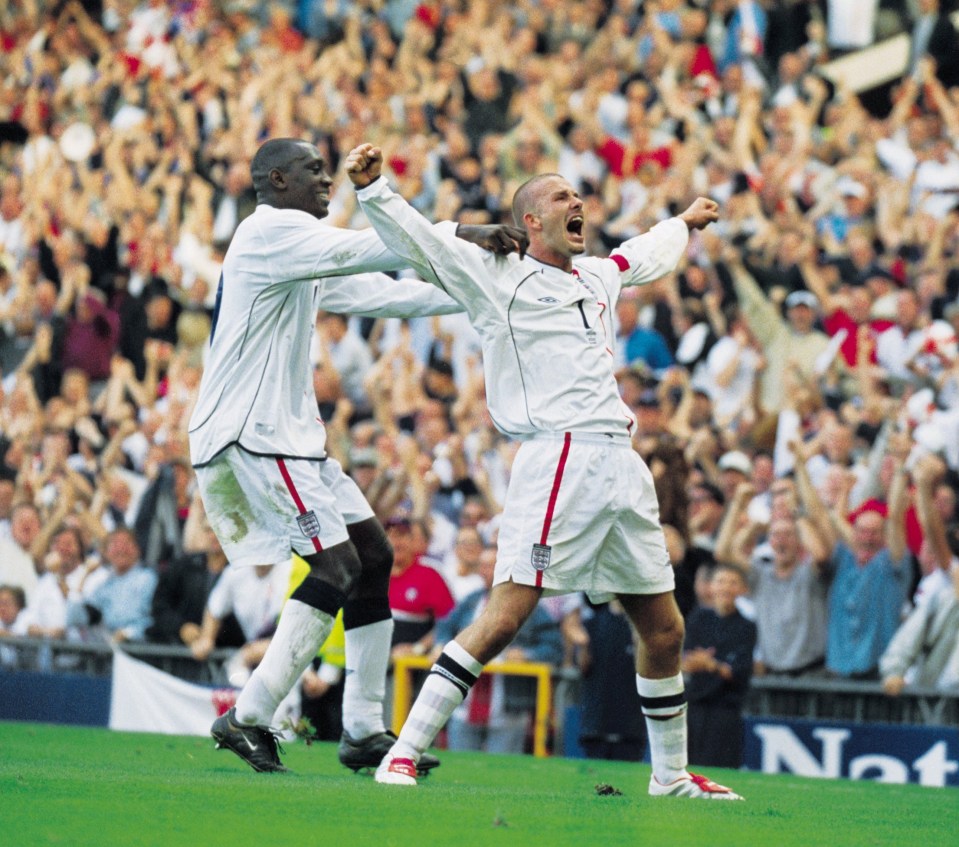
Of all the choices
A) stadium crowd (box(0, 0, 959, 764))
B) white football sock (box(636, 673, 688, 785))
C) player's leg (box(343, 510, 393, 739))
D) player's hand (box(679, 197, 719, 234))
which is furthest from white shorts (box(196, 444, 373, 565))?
stadium crowd (box(0, 0, 959, 764))

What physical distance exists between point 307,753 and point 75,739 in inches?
70.2

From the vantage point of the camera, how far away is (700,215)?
29.4 feet

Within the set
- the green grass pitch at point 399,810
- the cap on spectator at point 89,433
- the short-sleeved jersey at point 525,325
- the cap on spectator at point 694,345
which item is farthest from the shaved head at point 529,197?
the cap on spectator at point 89,433

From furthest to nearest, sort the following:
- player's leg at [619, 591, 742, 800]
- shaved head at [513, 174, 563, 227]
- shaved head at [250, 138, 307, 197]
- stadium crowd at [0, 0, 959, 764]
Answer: stadium crowd at [0, 0, 959, 764], shaved head at [250, 138, 307, 197], shaved head at [513, 174, 563, 227], player's leg at [619, 591, 742, 800]

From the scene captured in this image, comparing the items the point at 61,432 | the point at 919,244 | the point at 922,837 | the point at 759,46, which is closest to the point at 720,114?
the point at 759,46

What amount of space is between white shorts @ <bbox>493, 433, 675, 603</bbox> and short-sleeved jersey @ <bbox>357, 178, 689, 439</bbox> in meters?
0.12

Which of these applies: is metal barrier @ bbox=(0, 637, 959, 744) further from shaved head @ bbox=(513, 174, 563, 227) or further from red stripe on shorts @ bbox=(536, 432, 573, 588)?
shaved head @ bbox=(513, 174, 563, 227)

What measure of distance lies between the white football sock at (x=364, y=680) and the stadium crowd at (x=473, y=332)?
157 inches

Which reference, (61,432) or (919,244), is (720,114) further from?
(61,432)

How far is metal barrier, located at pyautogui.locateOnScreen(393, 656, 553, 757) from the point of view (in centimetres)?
1302

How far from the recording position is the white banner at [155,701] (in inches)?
552

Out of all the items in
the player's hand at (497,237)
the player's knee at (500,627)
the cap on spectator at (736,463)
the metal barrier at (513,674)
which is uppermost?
the player's hand at (497,237)

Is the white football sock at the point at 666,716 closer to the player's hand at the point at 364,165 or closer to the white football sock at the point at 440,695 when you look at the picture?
the white football sock at the point at 440,695

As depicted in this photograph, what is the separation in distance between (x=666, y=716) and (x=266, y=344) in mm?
2316
